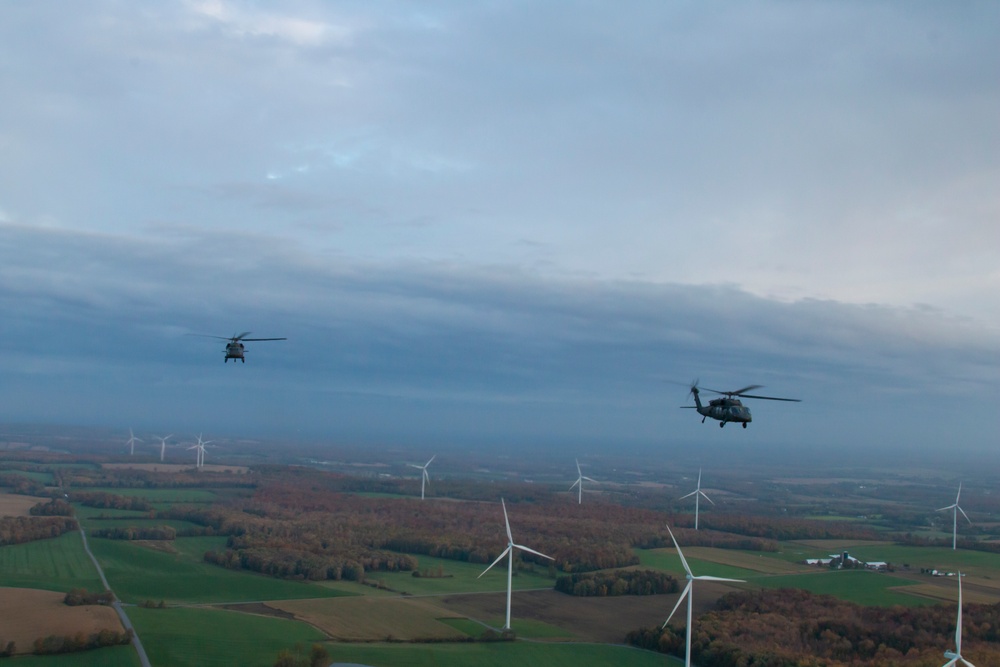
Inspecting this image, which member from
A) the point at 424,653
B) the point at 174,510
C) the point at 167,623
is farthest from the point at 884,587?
the point at 174,510

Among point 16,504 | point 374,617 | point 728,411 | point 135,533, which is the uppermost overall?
point 728,411

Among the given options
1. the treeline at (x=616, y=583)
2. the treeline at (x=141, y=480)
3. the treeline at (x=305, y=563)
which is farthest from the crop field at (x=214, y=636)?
the treeline at (x=141, y=480)

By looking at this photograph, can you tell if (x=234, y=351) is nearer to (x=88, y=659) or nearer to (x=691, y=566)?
(x=88, y=659)

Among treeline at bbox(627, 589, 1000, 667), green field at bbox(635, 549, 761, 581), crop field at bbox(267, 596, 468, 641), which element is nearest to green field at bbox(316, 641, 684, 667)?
crop field at bbox(267, 596, 468, 641)

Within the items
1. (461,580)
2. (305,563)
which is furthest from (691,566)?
(305,563)

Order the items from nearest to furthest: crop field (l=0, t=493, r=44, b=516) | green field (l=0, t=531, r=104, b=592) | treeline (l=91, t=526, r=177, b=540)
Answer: green field (l=0, t=531, r=104, b=592) → treeline (l=91, t=526, r=177, b=540) → crop field (l=0, t=493, r=44, b=516)

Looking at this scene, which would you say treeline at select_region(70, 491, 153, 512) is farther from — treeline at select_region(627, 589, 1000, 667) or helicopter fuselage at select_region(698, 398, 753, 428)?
helicopter fuselage at select_region(698, 398, 753, 428)

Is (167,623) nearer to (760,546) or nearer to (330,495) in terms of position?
(760,546)
